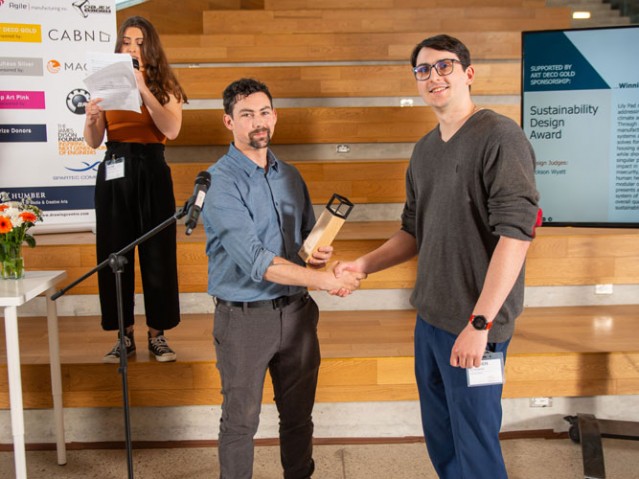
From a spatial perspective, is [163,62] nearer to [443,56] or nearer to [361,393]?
[443,56]

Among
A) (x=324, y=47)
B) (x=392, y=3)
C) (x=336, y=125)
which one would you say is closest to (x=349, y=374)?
(x=336, y=125)

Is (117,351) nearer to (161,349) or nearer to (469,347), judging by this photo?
(161,349)

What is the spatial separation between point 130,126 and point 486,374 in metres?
1.59

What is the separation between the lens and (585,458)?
234 cm

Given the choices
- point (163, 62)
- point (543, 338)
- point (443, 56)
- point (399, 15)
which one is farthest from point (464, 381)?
point (399, 15)

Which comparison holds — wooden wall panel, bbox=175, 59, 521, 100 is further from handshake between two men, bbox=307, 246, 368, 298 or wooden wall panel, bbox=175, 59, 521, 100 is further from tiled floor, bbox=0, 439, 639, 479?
handshake between two men, bbox=307, 246, 368, 298

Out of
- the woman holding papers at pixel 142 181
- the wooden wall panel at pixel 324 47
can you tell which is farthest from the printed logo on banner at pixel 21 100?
the woman holding papers at pixel 142 181

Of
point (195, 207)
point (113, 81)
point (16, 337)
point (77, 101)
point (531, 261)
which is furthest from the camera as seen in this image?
point (77, 101)

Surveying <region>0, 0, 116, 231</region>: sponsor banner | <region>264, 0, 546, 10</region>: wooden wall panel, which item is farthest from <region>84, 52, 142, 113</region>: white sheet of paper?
<region>264, 0, 546, 10</region>: wooden wall panel

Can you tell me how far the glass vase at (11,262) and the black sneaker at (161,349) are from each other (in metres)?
0.58

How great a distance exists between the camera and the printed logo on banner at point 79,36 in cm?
354

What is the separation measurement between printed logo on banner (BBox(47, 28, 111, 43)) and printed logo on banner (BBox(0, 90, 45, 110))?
1.03ft

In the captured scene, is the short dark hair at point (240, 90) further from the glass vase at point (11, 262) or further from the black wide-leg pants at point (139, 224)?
the glass vase at point (11, 262)

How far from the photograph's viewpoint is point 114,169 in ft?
7.98
